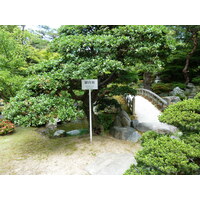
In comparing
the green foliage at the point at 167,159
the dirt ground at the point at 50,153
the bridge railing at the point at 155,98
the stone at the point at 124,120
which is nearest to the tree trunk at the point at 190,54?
the bridge railing at the point at 155,98

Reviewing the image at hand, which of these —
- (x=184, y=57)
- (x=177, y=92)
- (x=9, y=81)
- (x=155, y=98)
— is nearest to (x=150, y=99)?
(x=155, y=98)

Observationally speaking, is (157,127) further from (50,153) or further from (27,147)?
(27,147)

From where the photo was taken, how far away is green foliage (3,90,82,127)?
290cm

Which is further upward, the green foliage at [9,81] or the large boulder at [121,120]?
the green foliage at [9,81]

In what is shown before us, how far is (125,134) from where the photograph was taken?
167 inches

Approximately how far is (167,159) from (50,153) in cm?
272

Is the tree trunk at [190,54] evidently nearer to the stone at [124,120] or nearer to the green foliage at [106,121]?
the stone at [124,120]

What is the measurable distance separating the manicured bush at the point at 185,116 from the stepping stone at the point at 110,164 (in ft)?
4.10

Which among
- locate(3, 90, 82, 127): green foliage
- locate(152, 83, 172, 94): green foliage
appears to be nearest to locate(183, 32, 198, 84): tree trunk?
locate(152, 83, 172, 94): green foliage

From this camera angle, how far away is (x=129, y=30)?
117 inches

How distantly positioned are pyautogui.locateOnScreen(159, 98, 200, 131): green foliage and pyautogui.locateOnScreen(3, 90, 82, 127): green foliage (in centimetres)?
198

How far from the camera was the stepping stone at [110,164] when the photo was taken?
2.56m
